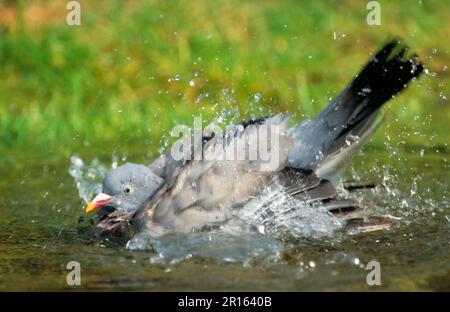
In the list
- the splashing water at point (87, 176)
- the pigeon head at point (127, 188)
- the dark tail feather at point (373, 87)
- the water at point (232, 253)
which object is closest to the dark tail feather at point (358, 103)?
the dark tail feather at point (373, 87)

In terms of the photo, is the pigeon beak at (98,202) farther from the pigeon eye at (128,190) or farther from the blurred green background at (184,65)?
the blurred green background at (184,65)

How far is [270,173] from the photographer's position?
523 cm

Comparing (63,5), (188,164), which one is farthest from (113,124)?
(188,164)

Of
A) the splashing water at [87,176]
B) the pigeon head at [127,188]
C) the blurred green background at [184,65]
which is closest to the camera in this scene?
the pigeon head at [127,188]

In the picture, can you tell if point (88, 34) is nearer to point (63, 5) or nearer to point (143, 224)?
point (63, 5)

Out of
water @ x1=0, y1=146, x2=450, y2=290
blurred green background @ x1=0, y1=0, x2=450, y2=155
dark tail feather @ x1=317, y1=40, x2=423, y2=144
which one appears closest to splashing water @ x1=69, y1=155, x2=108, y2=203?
water @ x1=0, y1=146, x2=450, y2=290

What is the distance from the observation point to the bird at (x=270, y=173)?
509 cm

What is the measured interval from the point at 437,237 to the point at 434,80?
410cm

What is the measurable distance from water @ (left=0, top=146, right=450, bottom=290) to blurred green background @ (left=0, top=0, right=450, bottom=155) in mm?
1526

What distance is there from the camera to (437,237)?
5098mm

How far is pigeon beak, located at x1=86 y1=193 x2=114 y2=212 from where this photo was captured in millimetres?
5453

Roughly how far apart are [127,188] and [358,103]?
1476 millimetres

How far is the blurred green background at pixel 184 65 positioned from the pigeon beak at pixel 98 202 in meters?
1.95

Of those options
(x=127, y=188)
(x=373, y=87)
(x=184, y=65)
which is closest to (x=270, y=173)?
(x=373, y=87)
